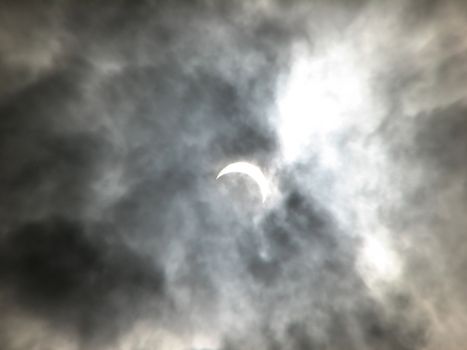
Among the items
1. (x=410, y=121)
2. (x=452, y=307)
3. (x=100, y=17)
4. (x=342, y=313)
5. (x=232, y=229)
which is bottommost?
(x=452, y=307)

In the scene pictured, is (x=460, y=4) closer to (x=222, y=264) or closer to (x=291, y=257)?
(x=291, y=257)

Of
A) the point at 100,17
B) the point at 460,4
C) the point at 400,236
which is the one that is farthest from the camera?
the point at 400,236

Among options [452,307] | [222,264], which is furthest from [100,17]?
[452,307]

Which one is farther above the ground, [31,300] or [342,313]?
[31,300]

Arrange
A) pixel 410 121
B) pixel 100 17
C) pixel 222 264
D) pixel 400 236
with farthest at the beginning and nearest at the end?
pixel 222 264, pixel 400 236, pixel 410 121, pixel 100 17

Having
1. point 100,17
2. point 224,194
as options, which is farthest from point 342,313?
point 100,17

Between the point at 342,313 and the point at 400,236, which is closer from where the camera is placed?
the point at 400,236

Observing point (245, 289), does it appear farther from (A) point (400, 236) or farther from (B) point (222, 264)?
(A) point (400, 236)
